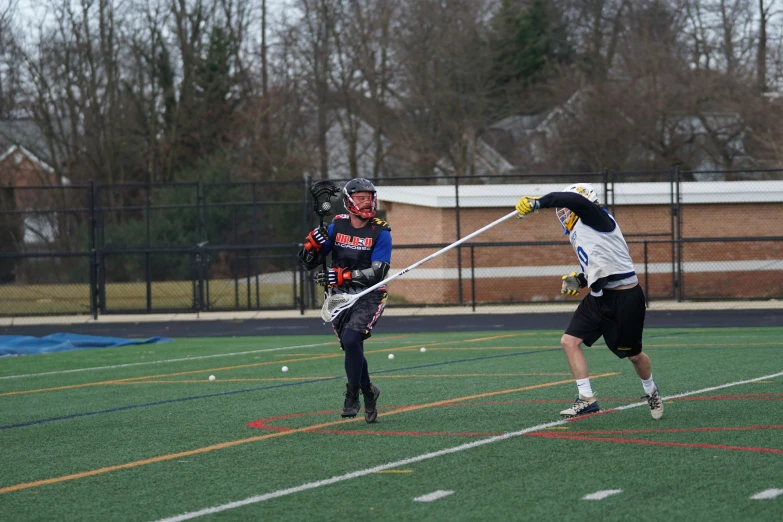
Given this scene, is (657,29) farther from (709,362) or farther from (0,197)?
(709,362)

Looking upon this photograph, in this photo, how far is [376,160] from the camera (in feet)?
152

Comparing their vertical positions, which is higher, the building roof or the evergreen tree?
the evergreen tree

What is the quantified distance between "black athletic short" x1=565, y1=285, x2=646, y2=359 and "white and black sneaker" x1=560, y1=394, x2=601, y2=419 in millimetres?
473

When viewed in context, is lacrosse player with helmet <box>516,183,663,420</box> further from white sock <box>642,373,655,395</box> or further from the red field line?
the red field line

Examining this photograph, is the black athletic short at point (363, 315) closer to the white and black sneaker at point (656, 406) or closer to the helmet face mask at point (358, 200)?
the helmet face mask at point (358, 200)

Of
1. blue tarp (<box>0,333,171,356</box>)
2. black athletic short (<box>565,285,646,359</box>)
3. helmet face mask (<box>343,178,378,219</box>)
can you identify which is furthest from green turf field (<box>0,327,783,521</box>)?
blue tarp (<box>0,333,171,356</box>)

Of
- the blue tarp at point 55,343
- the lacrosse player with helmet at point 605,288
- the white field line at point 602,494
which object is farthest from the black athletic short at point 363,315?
the blue tarp at point 55,343

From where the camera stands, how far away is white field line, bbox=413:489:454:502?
627 cm

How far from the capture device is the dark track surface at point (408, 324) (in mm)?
22172

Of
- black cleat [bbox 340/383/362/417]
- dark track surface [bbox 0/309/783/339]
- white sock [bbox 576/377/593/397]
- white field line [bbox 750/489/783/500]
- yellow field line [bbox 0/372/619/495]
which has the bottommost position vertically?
dark track surface [bbox 0/309/783/339]

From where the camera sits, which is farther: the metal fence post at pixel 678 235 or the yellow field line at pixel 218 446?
the metal fence post at pixel 678 235

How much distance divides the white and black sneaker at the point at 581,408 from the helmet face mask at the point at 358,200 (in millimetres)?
2354

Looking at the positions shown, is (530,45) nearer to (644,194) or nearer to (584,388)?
(644,194)

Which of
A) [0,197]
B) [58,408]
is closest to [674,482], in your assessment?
[58,408]
